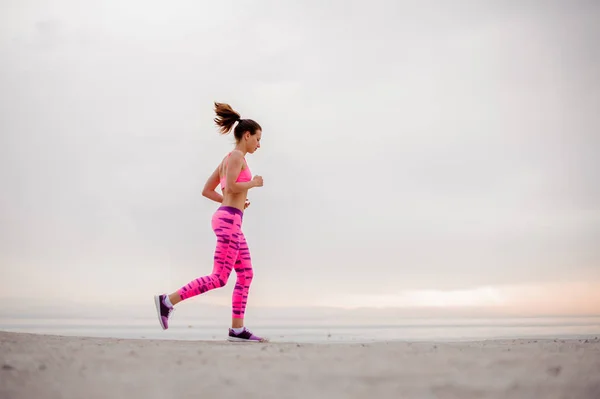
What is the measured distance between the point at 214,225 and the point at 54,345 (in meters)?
1.96

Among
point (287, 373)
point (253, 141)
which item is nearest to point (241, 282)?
point (253, 141)

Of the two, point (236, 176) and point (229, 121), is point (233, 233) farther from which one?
point (229, 121)

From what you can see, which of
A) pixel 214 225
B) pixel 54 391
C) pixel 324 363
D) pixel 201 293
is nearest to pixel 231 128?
pixel 214 225

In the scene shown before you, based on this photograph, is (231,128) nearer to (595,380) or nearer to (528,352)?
(528,352)

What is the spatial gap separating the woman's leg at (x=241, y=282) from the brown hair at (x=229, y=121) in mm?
982

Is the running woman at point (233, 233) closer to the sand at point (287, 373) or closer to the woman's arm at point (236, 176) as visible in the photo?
the woman's arm at point (236, 176)

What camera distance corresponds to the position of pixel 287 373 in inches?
133

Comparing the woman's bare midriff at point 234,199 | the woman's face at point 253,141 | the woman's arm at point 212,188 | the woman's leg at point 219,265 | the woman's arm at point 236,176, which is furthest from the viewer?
the woman's arm at point 212,188

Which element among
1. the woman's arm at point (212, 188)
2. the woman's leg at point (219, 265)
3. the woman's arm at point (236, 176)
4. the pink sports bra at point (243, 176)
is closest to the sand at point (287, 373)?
the woman's leg at point (219, 265)

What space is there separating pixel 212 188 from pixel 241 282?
975 millimetres

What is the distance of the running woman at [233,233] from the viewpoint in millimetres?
5734

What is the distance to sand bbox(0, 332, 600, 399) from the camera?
305 cm

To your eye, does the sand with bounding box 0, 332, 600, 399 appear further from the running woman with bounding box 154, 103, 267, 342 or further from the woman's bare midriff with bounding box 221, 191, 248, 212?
the woman's bare midriff with bounding box 221, 191, 248, 212

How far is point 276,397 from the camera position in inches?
117
